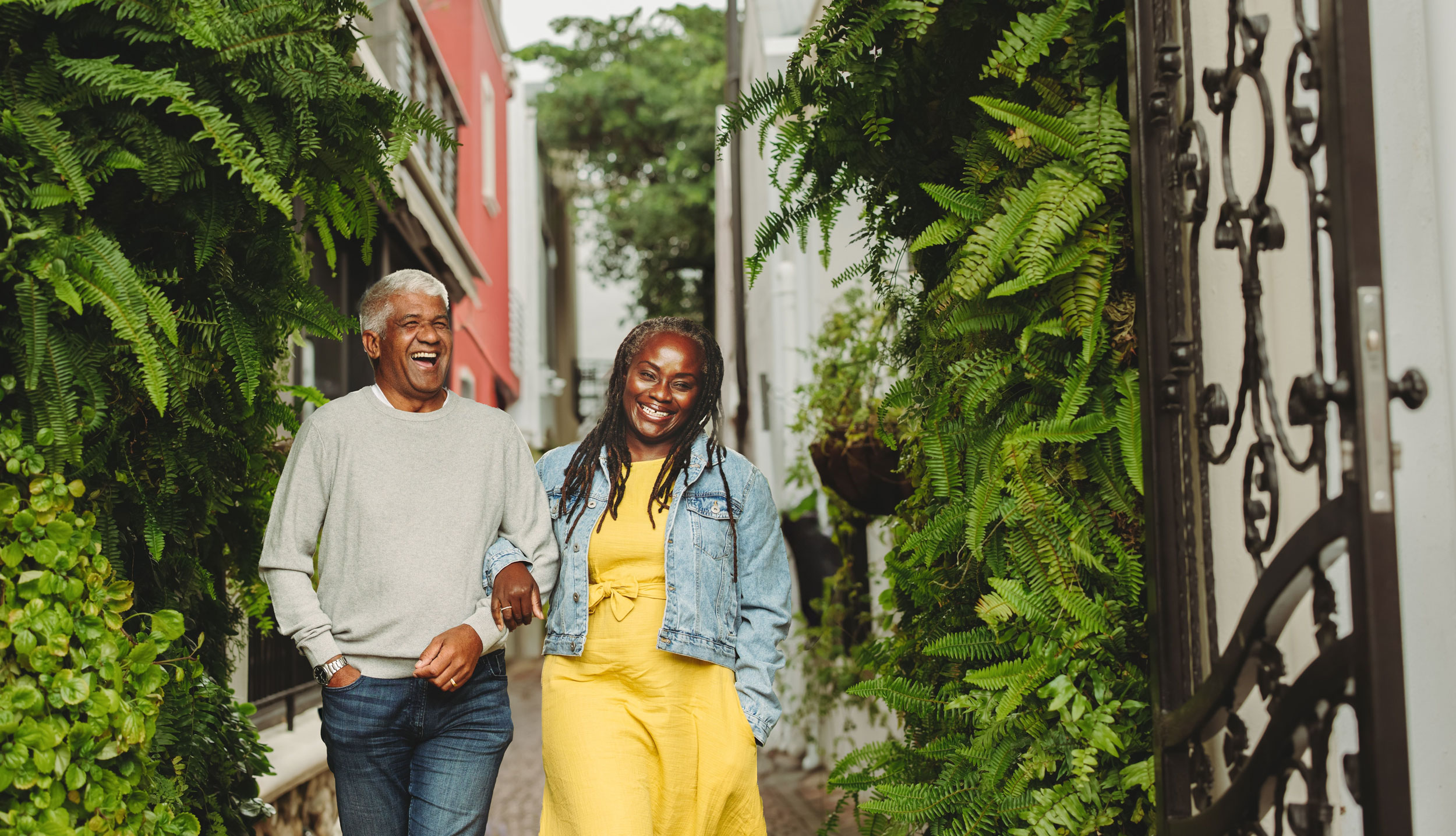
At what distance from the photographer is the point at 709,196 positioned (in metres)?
19.0

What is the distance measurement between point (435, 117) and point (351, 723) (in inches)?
63.3

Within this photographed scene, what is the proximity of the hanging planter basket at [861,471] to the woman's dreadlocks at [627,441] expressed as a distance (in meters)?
1.63

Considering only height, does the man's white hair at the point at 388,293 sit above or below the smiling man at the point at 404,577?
above

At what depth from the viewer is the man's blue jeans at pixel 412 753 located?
3033 millimetres

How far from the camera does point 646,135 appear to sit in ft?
65.7

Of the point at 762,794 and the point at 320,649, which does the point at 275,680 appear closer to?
the point at 320,649

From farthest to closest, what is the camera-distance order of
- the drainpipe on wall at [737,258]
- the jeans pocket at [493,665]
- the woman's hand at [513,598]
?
the drainpipe on wall at [737,258], the jeans pocket at [493,665], the woman's hand at [513,598]

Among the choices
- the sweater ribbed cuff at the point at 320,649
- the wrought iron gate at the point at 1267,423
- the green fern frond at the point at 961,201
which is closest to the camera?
the wrought iron gate at the point at 1267,423

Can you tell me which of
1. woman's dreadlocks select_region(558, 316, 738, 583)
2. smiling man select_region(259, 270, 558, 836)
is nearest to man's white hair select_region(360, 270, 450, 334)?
smiling man select_region(259, 270, 558, 836)

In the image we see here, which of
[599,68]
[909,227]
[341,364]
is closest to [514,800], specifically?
[341,364]

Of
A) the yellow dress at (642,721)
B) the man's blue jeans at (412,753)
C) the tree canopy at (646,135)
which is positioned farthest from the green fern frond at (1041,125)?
the tree canopy at (646,135)

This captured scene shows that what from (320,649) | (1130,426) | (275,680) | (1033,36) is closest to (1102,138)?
(1033,36)

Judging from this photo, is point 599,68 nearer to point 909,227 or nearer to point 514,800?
point 514,800

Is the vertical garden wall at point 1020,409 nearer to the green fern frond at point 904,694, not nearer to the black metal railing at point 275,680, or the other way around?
the green fern frond at point 904,694
